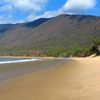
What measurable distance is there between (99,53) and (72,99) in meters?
102

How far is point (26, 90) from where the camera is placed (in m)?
15.0

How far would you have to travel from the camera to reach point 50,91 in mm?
14523

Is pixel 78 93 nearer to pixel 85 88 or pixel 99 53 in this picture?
pixel 85 88

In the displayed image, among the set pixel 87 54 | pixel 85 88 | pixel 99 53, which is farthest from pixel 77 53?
pixel 85 88

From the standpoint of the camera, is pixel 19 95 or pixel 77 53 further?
pixel 77 53

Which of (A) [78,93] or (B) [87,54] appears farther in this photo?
(B) [87,54]

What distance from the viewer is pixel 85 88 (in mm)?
15188

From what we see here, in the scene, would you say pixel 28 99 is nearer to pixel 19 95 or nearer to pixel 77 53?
pixel 19 95

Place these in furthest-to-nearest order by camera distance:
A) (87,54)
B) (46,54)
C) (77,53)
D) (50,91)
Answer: (46,54) → (77,53) → (87,54) → (50,91)

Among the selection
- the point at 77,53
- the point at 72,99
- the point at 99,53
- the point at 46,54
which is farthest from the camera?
the point at 46,54

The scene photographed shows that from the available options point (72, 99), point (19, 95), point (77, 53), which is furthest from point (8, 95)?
point (77, 53)

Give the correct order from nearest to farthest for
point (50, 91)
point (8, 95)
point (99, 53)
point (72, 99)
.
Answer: point (72, 99) → point (8, 95) → point (50, 91) → point (99, 53)

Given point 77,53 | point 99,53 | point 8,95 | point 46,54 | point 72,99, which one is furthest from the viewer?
point 46,54

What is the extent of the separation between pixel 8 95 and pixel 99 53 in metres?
101
